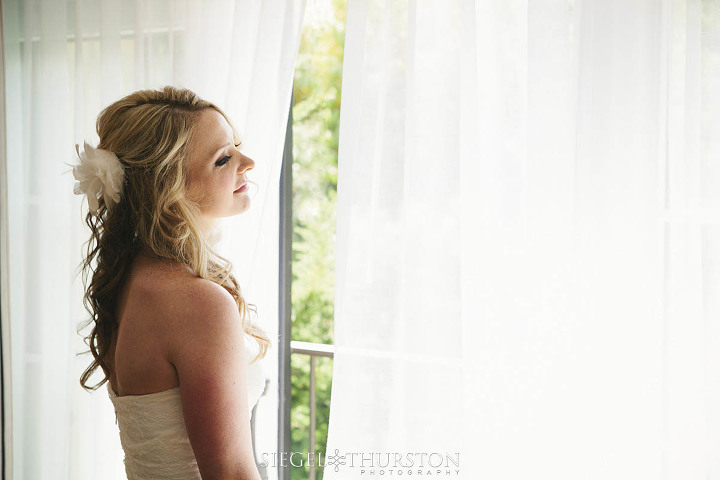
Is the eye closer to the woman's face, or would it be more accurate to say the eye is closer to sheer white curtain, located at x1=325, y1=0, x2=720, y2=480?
the woman's face

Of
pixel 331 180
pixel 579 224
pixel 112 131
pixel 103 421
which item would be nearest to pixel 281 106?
pixel 112 131

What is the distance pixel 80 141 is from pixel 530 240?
5.87 feet

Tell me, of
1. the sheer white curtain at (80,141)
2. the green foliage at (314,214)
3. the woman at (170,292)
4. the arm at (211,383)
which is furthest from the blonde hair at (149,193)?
the green foliage at (314,214)

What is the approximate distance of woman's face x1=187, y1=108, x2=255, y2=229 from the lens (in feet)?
4.54

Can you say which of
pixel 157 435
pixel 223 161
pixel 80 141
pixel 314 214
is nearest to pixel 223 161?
pixel 223 161

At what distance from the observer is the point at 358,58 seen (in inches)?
68.5

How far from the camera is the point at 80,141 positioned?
2293mm

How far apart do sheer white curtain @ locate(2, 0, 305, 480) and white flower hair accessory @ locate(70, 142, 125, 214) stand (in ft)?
1.96

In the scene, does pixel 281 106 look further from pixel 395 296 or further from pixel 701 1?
pixel 701 1

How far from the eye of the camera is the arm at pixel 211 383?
3.86 feet

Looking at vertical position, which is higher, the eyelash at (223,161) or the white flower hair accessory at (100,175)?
the eyelash at (223,161)

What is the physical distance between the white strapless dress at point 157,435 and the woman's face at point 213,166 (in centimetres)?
46

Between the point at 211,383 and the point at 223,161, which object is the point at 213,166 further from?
the point at 211,383

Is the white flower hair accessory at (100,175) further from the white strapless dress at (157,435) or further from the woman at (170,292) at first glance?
the white strapless dress at (157,435)
